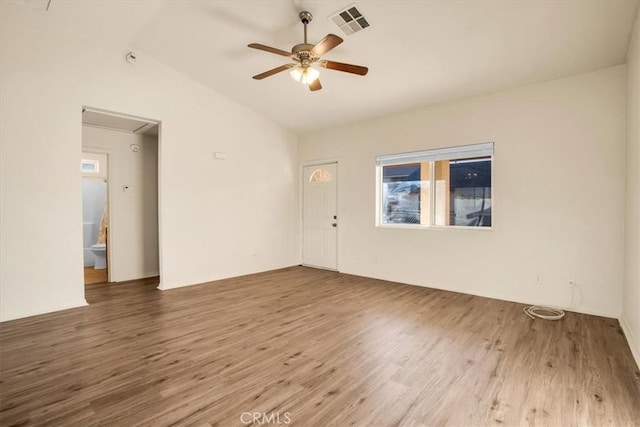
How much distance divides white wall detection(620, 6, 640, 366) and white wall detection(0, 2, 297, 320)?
5178 millimetres

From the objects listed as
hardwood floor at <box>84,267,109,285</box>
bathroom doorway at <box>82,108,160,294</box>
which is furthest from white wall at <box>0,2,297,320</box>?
hardwood floor at <box>84,267,109,285</box>

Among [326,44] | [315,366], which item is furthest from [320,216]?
[315,366]

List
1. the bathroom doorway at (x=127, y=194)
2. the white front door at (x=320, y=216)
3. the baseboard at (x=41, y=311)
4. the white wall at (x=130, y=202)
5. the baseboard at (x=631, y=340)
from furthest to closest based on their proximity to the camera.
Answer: the white front door at (x=320, y=216), the white wall at (x=130, y=202), the bathroom doorway at (x=127, y=194), the baseboard at (x=41, y=311), the baseboard at (x=631, y=340)

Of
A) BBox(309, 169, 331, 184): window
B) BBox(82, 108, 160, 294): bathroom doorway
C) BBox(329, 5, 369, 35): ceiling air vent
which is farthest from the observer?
BBox(309, 169, 331, 184): window

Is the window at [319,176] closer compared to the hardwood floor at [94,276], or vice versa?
the hardwood floor at [94,276]

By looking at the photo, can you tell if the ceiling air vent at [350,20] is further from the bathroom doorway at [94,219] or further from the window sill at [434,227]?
the bathroom doorway at [94,219]

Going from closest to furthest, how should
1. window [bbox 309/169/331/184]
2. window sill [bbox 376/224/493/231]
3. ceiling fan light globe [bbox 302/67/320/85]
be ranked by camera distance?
1. ceiling fan light globe [bbox 302/67/320/85]
2. window sill [bbox 376/224/493/231]
3. window [bbox 309/169/331/184]
